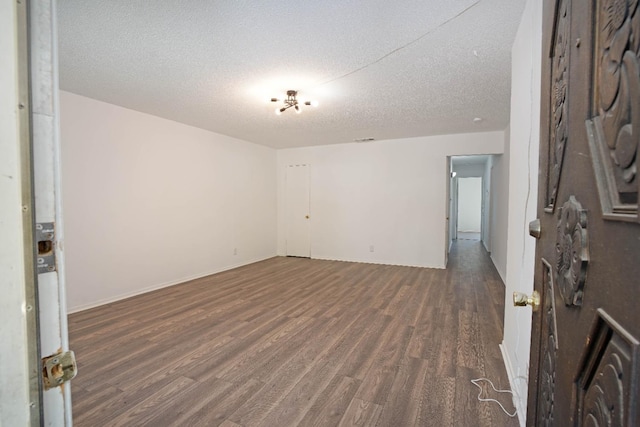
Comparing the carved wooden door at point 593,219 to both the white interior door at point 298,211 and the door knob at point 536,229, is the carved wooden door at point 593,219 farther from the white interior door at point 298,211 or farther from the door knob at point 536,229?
the white interior door at point 298,211

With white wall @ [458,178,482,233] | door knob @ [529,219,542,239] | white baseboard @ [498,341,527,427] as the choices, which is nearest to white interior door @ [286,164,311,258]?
white baseboard @ [498,341,527,427]

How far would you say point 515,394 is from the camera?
1.67 m

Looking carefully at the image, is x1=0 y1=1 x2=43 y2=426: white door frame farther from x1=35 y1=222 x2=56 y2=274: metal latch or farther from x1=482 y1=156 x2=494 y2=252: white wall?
x1=482 y1=156 x2=494 y2=252: white wall

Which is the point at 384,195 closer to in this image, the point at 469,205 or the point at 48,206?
the point at 48,206

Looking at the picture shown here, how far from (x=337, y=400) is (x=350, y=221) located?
4.27m

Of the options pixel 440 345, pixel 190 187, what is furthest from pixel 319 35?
pixel 190 187

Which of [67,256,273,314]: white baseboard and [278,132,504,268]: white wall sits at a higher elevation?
[278,132,504,268]: white wall

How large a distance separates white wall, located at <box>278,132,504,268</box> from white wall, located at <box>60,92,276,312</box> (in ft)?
5.21

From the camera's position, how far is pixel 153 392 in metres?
1.76

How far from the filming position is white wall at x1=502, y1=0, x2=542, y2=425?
1.45 metres

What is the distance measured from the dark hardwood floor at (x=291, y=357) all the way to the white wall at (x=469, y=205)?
7713mm

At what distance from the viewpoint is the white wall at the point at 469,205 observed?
35.2 feet

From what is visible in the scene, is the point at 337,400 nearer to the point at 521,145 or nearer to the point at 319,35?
the point at 521,145

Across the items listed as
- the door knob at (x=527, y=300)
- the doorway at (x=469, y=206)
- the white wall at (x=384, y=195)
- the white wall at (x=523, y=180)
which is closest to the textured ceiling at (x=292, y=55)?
the white wall at (x=523, y=180)
